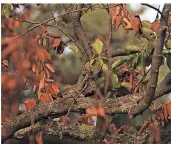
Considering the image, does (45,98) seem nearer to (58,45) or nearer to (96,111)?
(58,45)

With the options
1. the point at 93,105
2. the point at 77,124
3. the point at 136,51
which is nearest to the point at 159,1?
the point at 136,51

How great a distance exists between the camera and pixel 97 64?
1.84 metres

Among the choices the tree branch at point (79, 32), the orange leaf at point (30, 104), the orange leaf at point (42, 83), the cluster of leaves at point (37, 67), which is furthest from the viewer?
the tree branch at point (79, 32)

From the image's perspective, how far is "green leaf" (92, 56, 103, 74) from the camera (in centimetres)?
183

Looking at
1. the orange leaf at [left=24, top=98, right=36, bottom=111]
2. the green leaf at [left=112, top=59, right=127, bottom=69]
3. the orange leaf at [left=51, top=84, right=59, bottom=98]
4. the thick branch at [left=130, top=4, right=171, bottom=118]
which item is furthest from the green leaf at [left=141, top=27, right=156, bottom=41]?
the orange leaf at [left=24, top=98, right=36, bottom=111]

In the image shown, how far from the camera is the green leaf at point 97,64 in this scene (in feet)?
5.99

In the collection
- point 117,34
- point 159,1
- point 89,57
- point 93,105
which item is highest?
point 117,34

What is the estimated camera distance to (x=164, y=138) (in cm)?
187

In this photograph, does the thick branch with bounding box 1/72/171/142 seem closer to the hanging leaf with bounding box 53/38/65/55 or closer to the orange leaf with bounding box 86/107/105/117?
the orange leaf with bounding box 86/107/105/117

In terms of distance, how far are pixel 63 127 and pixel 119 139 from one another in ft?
0.72

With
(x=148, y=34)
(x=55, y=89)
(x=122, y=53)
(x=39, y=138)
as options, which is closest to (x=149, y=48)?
(x=148, y=34)

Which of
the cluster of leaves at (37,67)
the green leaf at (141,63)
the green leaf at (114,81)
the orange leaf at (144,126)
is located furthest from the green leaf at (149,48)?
the cluster of leaves at (37,67)

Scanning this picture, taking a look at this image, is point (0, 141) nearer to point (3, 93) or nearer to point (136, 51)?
point (3, 93)

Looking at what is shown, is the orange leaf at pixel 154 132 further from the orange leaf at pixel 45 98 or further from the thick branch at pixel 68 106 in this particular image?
the orange leaf at pixel 45 98
